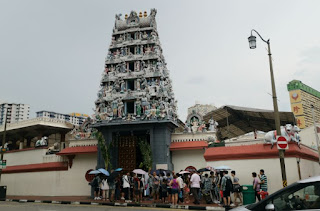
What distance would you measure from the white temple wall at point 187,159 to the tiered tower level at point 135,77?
9.74 feet

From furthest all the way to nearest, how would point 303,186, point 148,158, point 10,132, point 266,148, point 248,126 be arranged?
point 10,132 < point 248,126 < point 148,158 < point 266,148 < point 303,186

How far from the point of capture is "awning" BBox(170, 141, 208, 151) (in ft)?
71.8

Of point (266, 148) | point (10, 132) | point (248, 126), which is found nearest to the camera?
point (266, 148)

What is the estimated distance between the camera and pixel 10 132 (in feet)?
124

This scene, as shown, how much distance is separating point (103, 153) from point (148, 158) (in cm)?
339

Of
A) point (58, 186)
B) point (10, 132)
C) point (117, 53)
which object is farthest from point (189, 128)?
point (10, 132)

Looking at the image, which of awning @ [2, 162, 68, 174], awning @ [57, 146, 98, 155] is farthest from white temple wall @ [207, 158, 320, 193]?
awning @ [2, 162, 68, 174]

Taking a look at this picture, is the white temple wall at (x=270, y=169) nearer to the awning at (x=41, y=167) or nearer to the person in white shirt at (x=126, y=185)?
the person in white shirt at (x=126, y=185)

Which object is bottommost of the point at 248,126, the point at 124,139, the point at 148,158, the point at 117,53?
the point at 148,158

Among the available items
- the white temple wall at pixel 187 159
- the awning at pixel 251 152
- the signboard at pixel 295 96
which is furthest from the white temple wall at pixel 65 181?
the signboard at pixel 295 96

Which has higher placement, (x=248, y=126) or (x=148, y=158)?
(x=248, y=126)

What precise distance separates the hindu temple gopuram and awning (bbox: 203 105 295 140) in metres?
7.79

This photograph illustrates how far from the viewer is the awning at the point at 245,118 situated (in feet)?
92.8

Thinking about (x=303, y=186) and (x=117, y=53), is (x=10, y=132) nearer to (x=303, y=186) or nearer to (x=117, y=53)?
(x=117, y=53)
